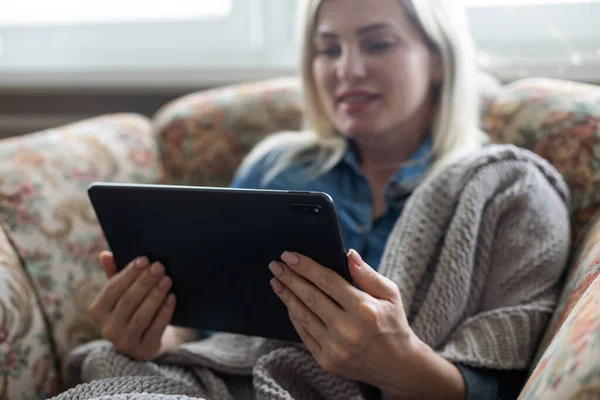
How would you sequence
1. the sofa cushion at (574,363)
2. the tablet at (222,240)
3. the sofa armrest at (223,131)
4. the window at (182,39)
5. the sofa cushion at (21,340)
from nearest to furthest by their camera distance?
the sofa cushion at (574,363)
the tablet at (222,240)
the sofa cushion at (21,340)
the sofa armrest at (223,131)
the window at (182,39)

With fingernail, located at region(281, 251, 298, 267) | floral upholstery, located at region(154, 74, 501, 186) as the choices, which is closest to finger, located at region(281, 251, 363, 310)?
fingernail, located at region(281, 251, 298, 267)

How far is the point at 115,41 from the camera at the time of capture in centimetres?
187

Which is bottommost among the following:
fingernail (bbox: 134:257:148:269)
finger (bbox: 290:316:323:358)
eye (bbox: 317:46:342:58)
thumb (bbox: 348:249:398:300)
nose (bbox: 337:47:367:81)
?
finger (bbox: 290:316:323:358)

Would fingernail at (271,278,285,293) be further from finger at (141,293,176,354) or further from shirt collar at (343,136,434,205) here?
shirt collar at (343,136,434,205)

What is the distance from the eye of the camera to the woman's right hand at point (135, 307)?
896 mm

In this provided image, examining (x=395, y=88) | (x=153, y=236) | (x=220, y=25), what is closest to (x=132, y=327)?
(x=153, y=236)

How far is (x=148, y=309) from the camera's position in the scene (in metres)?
0.91

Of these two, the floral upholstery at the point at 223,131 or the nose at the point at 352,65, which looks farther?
the floral upholstery at the point at 223,131

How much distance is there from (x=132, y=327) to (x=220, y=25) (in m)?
1.08

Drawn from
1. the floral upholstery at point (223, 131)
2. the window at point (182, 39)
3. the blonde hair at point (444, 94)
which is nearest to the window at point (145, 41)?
the window at point (182, 39)

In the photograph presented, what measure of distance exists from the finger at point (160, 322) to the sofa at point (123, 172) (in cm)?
21

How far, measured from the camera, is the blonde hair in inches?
45.1

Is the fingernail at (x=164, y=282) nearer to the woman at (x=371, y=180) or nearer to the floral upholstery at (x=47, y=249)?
the woman at (x=371, y=180)

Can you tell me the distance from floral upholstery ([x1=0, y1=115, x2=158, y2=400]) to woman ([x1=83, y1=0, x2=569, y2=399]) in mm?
157
